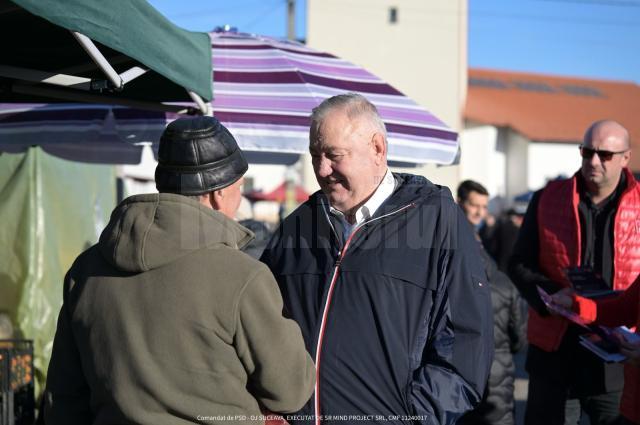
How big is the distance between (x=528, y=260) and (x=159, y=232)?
2401 mm

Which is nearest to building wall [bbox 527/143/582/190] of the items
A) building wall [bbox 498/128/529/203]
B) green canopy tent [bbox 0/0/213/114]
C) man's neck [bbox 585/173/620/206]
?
building wall [bbox 498/128/529/203]

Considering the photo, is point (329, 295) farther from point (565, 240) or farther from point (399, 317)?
point (565, 240)

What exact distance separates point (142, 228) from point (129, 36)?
2.87 ft

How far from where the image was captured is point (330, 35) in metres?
30.1

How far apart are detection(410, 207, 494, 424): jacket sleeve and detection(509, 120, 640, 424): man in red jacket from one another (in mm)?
1273

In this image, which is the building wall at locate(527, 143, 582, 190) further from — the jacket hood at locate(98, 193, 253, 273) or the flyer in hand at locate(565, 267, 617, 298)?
the jacket hood at locate(98, 193, 253, 273)

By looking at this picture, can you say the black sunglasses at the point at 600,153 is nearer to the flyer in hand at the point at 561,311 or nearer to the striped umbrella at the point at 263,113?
the flyer in hand at the point at 561,311

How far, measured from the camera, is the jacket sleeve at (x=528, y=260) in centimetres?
350

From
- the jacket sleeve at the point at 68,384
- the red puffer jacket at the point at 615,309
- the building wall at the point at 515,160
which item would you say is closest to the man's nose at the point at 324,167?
the jacket sleeve at the point at 68,384

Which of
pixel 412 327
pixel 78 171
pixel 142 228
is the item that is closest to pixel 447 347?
pixel 412 327

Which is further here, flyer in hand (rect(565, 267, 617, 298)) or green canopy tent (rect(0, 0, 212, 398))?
flyer in hand (rect(565, 267, 617, 298))

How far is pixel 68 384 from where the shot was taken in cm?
194

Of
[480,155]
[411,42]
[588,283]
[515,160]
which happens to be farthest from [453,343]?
[515,160]

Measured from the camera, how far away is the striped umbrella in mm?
3695
